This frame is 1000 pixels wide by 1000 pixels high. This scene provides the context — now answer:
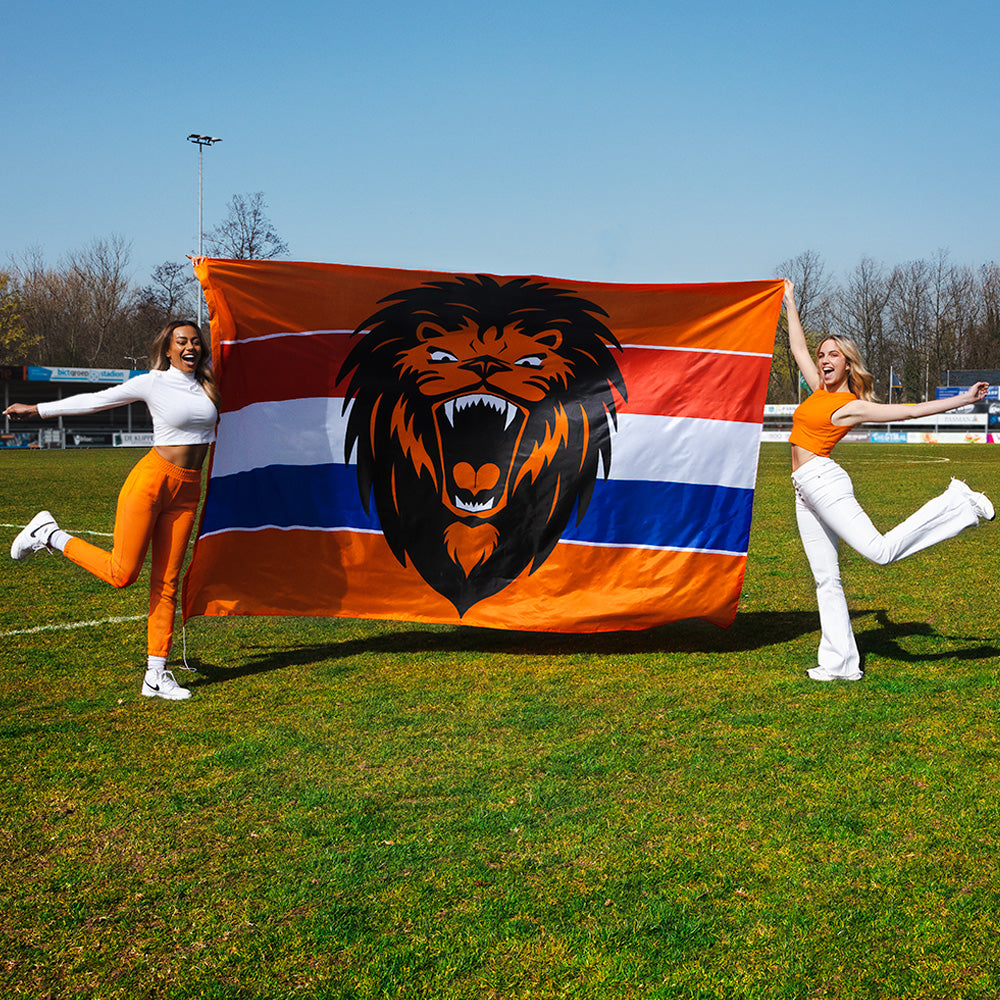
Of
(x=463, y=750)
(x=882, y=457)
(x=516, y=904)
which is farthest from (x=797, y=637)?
(x=882, y=457)

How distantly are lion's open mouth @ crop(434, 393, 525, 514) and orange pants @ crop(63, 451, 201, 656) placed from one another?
1633 mm

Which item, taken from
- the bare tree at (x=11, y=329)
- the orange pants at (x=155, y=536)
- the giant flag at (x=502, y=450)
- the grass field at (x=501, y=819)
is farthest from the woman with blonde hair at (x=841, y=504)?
the bare tree at (x=11, y=329)

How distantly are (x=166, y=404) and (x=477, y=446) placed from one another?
78.7 inches

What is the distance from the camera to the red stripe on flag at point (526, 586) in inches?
260

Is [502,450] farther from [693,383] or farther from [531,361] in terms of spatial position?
[693,383]

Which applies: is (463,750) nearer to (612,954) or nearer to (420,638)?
(612,954)

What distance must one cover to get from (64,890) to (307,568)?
3402 mm

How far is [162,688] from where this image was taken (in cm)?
560

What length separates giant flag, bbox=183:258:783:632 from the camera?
21.7 ft

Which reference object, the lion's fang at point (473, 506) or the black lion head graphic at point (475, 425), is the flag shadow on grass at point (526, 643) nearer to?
the black lion head graphic at point (475, 425)

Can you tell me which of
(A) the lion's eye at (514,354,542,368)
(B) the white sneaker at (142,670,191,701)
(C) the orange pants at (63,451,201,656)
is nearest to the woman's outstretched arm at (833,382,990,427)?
(A) the lion's eye at (514,354,542,368)

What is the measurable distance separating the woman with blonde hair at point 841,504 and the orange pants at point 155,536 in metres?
3.48

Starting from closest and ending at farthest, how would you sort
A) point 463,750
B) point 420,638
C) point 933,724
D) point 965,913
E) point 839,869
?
point 965,913 < point 839,869 < point 463,750 < point 933,724 < point 420,638

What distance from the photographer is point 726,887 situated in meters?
3.33
